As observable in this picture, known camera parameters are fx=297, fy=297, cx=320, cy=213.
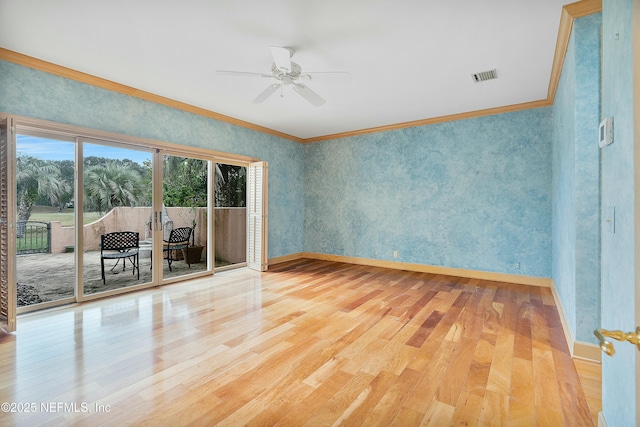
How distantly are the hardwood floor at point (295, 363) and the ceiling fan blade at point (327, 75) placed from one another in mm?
2738

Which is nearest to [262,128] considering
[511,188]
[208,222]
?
[208,222]

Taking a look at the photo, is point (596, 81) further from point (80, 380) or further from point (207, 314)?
point (80, 380)

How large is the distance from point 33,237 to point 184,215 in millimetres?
2061

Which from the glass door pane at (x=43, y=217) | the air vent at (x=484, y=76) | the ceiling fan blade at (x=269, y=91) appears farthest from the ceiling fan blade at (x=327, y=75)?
the glass door pane at (x=43, y=217)

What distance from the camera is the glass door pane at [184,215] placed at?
4.83 m

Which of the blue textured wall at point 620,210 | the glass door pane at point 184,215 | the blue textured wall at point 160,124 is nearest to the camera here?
the blue textured wall at point 620,210

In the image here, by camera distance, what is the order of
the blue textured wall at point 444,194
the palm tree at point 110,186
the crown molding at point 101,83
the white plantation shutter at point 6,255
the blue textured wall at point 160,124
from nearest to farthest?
the white plantation shutter at point 6,255
the crown molding at point 101,83
the blue textured wall at point 160,124
the palm tree at point 110,186
the blue textured wall at point 444,194

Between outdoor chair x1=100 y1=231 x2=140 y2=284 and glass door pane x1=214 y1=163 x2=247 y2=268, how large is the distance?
1343 mm

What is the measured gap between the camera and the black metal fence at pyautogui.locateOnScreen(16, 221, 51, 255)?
131 inches

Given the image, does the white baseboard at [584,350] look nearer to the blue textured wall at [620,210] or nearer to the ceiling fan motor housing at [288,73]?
the blue textured wall at [620,210]

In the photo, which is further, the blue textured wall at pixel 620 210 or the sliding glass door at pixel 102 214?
the sliding glass door at pixel 102 214

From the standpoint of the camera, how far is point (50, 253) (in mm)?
3621

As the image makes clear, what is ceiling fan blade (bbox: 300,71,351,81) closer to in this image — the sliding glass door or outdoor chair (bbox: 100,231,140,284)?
the sliding glass door

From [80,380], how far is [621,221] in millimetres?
3064
